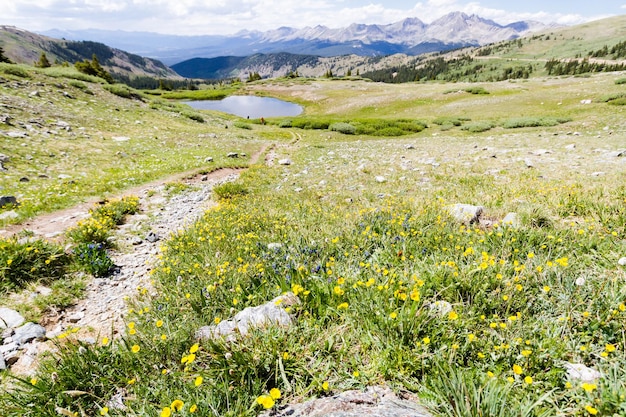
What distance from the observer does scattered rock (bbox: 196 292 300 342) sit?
3946 mm

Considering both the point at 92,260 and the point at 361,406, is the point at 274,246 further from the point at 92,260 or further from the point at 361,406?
the point at 92,260

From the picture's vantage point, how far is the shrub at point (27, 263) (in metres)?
6.22

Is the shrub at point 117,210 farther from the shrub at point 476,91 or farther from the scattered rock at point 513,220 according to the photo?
the shrub at point 476,91

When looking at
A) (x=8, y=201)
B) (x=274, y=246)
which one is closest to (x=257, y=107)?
(x=8, y=201)

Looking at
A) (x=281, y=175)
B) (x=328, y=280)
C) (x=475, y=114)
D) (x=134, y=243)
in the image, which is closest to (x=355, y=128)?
(x=475, y=114)

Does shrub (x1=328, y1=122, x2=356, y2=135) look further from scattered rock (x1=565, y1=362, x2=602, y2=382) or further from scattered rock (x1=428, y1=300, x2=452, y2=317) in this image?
scattered rock (x1=565, y1=362, x2=602, y2=382)

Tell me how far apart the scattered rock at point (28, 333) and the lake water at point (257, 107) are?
76.5 m

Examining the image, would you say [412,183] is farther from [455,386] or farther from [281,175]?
[455,386]

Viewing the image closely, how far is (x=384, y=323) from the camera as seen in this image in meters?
3.74

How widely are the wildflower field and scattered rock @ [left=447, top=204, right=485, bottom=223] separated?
0.67 feet

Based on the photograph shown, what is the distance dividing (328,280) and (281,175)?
515 inches

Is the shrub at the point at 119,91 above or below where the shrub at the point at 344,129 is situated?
above

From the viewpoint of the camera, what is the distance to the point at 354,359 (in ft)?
11.4

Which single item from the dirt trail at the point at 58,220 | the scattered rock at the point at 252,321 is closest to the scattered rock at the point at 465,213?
the scattered rock at the point at 252,321
